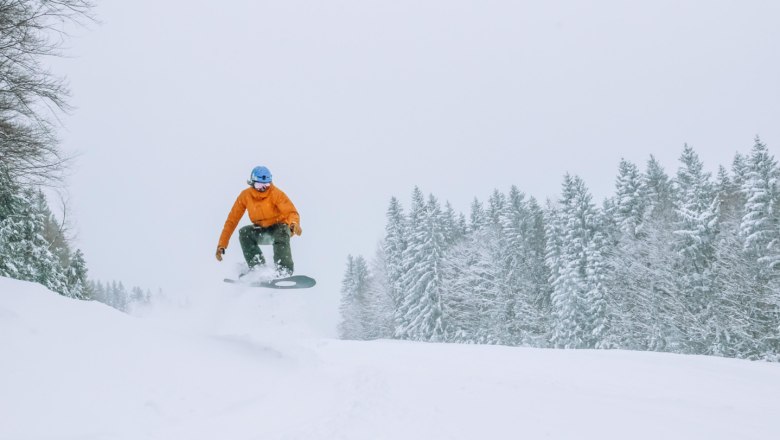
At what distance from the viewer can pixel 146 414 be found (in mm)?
3900

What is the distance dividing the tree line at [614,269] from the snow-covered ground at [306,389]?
2350 centimetres

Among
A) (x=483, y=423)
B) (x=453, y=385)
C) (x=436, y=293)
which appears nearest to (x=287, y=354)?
(x=453, y=385)

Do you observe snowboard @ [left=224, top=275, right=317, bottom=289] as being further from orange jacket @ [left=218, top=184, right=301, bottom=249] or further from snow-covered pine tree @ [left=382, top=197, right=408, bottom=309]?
snow-covered pine tree @ [left=382, top=197, right=408, bottom=309]

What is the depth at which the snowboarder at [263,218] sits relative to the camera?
820cm

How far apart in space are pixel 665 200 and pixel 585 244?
12344mm

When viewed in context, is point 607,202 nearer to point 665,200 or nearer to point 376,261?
point 665,200

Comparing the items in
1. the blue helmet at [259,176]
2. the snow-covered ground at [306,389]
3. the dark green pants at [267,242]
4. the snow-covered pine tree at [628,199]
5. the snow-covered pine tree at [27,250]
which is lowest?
the snow-covered ground at [306,389]

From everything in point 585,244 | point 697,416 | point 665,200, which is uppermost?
point 665,200

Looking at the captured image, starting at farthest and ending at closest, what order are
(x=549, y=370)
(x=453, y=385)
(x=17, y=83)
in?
(x=17, y=83)
(x=549, y=370)
(x=453, y=385)

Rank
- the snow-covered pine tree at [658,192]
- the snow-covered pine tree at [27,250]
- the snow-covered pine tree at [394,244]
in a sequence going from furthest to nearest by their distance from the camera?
1. the snow-covered pine tree at [394,244]
2. the snow-covered pine tree at [658,192]
3. the snow-covered pine tree at [27,250]

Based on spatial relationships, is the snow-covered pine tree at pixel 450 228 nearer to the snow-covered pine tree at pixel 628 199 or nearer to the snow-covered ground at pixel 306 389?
the snow-covered pine tree at pixel 628 199

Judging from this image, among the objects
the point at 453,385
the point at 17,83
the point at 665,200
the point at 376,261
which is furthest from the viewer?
the point at 376,261

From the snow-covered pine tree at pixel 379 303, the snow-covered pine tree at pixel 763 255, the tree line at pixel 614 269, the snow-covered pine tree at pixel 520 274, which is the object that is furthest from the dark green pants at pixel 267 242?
the snow-covered pine tree at pixel 379 303

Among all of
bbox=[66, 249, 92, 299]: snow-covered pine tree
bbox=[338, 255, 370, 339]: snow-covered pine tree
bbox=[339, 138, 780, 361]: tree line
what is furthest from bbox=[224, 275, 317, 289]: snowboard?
bbox=[338, 255, 370, 339]: snow-covered pine tree
